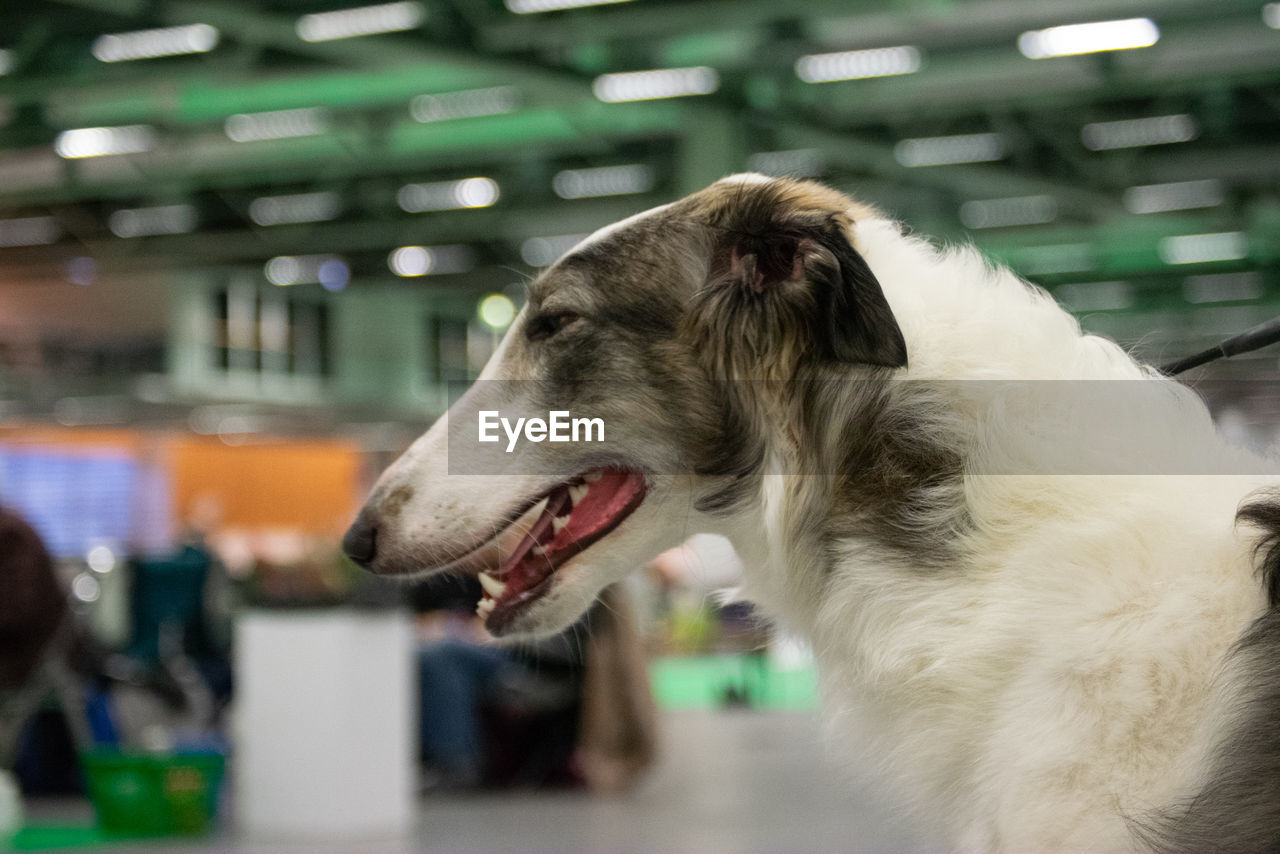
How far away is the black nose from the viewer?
149 cm

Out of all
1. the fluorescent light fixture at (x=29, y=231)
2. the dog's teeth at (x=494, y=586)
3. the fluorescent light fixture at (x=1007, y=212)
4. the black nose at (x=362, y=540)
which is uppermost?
the fluorescent light fixture at (x=29, y=231)

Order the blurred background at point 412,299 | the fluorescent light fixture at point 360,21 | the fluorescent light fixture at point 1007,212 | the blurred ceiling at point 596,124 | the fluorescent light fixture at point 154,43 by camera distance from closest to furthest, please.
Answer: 1. the blurred background at point 412,299
2. the fluorescent light fixture at point 360,21
3. the blurred ceiling at point 596,124
4. the fluorescent light fixture at point 154,43
5. the fluorescent light fixture at point 1007,212

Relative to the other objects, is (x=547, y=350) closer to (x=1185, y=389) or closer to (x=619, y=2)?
(x=1185, y=389)

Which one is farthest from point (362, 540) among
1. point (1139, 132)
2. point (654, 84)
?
point (1139, 132)

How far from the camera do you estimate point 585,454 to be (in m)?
1.46

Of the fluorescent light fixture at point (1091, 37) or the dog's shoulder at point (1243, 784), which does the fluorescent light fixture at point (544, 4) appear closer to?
the fluorescent light fixture at point (1091, 37)

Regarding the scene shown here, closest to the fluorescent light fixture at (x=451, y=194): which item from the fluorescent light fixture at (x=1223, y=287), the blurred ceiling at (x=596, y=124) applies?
the blurred ceiling at (x=596, y=124)

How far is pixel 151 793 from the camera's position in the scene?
5.54 metres

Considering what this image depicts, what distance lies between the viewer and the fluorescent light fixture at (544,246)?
62.8 ft

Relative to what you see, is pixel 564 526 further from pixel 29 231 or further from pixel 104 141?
pixel 29 231

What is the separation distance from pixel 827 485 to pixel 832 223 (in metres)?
0.28

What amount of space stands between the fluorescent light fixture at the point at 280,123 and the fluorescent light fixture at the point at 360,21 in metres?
3.11

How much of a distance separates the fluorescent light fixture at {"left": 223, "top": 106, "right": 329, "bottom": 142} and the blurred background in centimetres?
5

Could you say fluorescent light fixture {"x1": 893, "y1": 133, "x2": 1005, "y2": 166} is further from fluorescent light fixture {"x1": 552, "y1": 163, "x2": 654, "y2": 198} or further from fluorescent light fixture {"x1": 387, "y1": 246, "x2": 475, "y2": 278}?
fluorescent light fixture {"x1": 387, "y1": 246, "x2": 475, "y2": 278}
